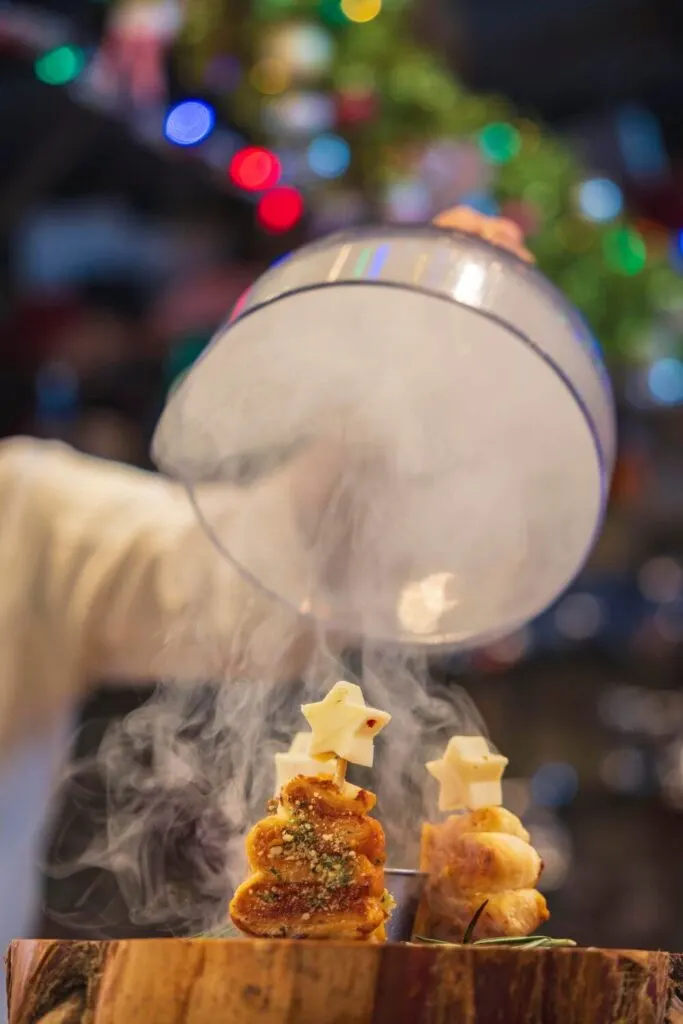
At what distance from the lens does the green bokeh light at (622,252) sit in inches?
119

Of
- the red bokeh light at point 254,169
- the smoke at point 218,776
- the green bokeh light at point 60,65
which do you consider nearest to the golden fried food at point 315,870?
the smoke at point 218,776

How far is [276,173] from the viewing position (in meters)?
2.86

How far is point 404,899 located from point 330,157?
7.57 feet

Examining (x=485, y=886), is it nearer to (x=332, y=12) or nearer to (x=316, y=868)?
(x=316, y=868)

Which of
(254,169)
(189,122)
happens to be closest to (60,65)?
(189,122)

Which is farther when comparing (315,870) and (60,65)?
(60,65)

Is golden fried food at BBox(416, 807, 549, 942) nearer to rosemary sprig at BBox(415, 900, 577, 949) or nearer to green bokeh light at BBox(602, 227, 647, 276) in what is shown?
rosemary sprig at BBox(415, 900, 577, 949)

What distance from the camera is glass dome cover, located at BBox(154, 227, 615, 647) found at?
112cm

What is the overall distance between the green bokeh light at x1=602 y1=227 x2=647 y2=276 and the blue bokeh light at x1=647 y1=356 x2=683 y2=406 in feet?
1.69

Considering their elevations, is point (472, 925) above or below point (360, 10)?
Result: below

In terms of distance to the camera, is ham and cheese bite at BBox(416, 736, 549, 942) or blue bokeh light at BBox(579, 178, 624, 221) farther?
blue bokeh light at BBox(579, 178, 624, 221)

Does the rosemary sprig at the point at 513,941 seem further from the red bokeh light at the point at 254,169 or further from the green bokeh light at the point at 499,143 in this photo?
the green bokeh light at the point at 499,143

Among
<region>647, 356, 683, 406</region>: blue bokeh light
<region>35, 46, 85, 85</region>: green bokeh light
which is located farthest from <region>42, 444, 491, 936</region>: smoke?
<region>647, 356, 683, 406</region>: blue bokeh light

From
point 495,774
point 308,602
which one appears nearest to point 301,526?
point 308,602
